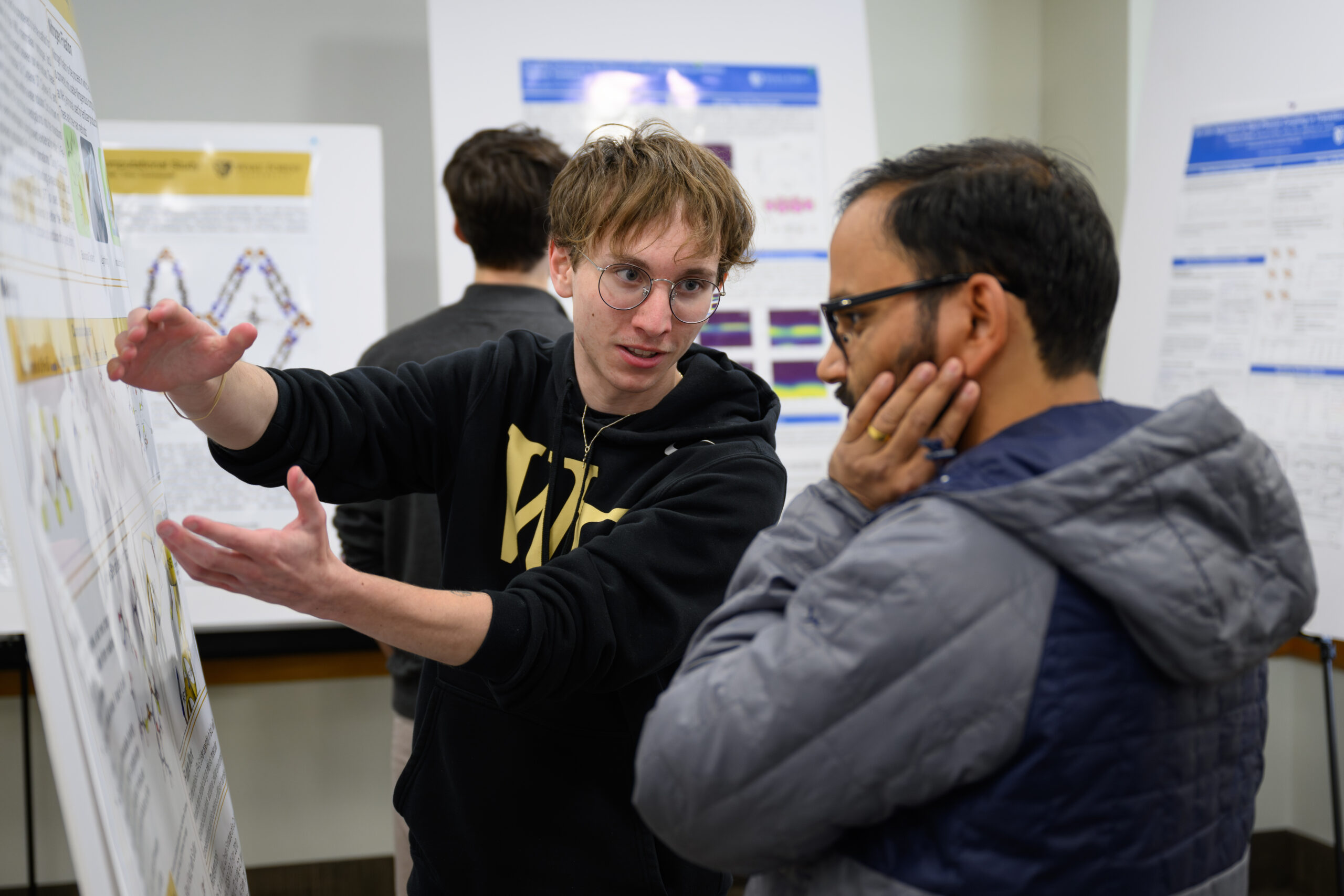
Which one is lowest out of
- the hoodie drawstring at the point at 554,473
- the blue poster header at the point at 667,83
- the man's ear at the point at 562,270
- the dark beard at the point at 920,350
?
the hoodie drawstring at the point at 554,473

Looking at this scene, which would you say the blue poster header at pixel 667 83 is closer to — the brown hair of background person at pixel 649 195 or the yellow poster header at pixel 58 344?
the brown hair of background person at pixel 649 195

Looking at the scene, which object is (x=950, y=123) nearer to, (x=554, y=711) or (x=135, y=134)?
(x=135, y=134)

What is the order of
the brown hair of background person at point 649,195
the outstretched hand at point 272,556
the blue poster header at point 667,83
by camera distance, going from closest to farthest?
the outstretched hand at point 272,556 → the brown hair of background person at point 649,195 → the blue poster header at point 667,83

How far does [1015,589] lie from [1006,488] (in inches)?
2.9

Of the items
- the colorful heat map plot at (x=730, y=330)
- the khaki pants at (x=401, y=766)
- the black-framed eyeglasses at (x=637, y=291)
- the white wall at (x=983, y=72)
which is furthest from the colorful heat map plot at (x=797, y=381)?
the black-framed eyeglasses at (x=637, y=291)

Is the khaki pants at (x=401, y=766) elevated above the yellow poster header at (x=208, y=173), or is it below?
below

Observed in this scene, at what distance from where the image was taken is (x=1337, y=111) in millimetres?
2346

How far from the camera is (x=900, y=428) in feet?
2.81

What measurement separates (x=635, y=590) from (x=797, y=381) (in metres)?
1.89

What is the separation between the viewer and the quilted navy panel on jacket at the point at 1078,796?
29.5 inches

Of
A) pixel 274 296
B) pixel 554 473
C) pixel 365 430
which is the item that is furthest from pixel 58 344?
pixel 274 296

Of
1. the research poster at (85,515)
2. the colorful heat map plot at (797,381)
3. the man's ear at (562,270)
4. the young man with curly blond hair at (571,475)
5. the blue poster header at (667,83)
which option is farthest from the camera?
the colorful heat map plot at (797,381)

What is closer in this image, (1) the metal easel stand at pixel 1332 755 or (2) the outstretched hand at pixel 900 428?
(2) the outstretched hand at pixel 900 428

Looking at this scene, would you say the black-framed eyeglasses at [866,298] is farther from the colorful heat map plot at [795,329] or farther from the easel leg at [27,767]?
the easel leg at [27,767]
